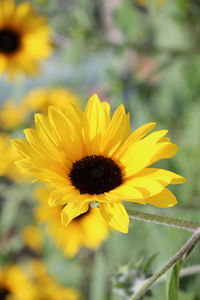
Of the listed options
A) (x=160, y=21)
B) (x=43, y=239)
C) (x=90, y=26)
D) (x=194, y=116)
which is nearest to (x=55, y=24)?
(x=90, y=26)

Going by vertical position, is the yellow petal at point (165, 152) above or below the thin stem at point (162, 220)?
above

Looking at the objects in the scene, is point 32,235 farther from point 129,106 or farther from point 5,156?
point 129,106

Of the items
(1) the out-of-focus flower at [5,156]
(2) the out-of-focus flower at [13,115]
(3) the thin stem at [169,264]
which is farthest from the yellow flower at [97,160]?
(2) the out-of-focus flower at [13,115]

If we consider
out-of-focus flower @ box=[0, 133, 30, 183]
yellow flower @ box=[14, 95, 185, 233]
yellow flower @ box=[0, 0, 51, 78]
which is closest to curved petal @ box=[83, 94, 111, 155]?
yellow flower @ box=[14, 95, 185, 233]

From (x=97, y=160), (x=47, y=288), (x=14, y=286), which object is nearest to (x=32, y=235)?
(x=47, y=288)

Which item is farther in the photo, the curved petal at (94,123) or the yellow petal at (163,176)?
the curved petal at (94,123)

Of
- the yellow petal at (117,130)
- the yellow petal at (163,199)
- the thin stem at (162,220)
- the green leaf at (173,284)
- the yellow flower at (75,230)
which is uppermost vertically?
the yellow petal at (117,130)

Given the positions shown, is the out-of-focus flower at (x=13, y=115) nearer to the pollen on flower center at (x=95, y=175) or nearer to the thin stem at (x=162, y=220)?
the pollen on flower center at (x=95, y=175)

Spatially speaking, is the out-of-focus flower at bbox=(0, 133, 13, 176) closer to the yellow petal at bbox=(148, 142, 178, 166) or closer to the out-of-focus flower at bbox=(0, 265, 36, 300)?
the out-of-focus flower at bbox=(0, 265, 36, 300)
